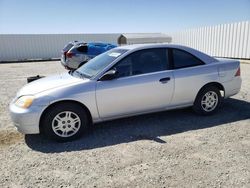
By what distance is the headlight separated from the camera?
13.2ft

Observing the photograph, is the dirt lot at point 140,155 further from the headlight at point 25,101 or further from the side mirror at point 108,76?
the side mirror at point 108,76

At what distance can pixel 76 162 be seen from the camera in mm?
3539

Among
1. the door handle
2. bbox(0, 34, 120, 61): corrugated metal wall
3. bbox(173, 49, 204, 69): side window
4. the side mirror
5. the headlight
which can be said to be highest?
bbox(173, 49, 204, 69): side window

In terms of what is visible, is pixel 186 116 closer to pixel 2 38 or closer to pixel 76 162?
pixel 76 162

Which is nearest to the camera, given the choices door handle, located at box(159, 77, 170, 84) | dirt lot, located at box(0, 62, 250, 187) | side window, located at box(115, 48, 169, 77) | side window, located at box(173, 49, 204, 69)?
dirt lot, located at box(0, 62, 250, 187)

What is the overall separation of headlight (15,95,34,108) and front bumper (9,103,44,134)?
7 cm

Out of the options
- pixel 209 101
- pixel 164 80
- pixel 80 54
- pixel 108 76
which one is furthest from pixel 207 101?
pixel 80 54

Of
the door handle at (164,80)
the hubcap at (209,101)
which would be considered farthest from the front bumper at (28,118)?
the hubcap at (209,101)

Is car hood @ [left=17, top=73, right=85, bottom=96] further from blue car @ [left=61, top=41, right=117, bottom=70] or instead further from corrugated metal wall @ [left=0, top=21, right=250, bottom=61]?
corrugated metal wall @ [left=0, top=21, right=250, bottom=61]

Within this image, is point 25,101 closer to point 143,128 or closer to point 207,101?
point 143,128

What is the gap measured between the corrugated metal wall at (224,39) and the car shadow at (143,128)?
455 inches

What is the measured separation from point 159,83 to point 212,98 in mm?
1408

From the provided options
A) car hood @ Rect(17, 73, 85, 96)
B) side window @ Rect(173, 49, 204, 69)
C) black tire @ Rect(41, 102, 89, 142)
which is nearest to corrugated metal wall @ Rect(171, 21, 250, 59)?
side window @ Rect(173, 49, 204, 69)

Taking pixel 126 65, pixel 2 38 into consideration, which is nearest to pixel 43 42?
pixel 2 38
